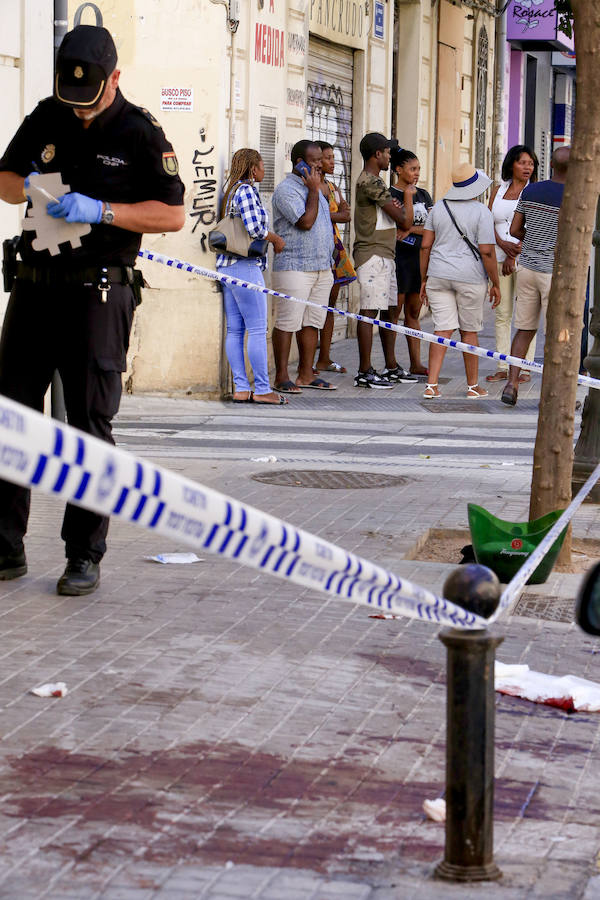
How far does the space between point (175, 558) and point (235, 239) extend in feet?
21.1

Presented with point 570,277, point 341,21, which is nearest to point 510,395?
point 341,21

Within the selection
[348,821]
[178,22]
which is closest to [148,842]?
[348,821]

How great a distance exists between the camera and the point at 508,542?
645 cm

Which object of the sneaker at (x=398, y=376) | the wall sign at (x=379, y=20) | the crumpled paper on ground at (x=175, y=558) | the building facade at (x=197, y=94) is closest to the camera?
the crumpled paper on ground at (x=175, y=558)

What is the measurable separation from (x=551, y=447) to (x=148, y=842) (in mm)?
3552

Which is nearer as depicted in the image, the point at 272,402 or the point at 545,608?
the point at 545,608

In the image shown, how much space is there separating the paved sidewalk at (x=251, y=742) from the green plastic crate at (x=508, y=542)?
0.14 metres

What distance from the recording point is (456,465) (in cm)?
988

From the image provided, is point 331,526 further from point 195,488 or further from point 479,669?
point 195,488

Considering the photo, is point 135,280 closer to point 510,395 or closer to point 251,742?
point 251,742

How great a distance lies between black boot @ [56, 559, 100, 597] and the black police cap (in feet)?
5.51

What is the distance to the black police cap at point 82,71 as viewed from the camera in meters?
5.57

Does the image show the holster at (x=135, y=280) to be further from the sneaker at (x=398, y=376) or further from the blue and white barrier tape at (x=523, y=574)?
the sneaker at (x=398, y=376)

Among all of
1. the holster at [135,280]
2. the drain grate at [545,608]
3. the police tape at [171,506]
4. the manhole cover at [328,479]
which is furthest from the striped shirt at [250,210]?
the police tape at [171,506]
